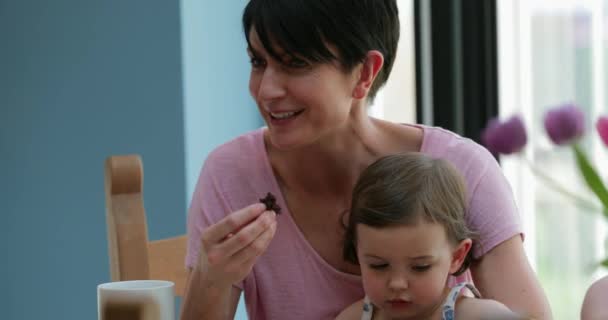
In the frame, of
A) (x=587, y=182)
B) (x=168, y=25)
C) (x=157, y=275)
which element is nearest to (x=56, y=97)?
(x=168, y=25)

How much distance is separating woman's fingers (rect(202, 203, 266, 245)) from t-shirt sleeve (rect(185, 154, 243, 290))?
12.1 inches

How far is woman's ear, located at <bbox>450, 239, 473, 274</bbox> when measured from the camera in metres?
1.22

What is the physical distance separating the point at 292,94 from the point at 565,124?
86 centimetres

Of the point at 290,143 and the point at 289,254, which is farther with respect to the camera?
the point at 289,254

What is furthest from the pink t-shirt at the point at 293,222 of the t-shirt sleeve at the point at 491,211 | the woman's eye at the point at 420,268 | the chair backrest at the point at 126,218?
the woman's eye at the point at 420,268

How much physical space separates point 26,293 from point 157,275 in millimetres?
1355

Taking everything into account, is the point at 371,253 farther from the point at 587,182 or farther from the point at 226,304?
the point at 587,182

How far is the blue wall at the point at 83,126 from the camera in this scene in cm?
248

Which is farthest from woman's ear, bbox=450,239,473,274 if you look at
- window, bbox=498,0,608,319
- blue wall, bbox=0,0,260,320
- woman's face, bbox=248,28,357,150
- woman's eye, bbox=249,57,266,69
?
blue wall, bbox=0,0,260,320

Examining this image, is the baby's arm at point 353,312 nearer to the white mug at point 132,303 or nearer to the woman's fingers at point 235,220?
the woman's fingers at point 235,220

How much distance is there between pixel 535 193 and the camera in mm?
2500

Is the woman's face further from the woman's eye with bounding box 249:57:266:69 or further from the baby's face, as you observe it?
the baby's face

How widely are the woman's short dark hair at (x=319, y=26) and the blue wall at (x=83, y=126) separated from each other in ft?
3.91

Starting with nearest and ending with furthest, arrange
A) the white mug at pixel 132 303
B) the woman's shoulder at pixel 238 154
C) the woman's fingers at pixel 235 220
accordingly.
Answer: the white mug at pixel 132 303 < the woman's fingers at pixel 235 220 < the woman's shoulder at pixel 238 154
